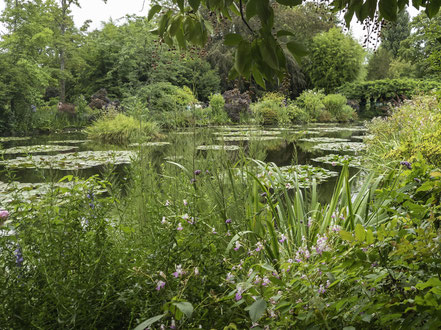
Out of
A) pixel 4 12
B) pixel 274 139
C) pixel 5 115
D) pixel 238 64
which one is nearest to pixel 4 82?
pixel 5 115

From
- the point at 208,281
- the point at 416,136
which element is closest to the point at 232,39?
the point at 208,281

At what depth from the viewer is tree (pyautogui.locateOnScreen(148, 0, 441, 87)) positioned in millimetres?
862

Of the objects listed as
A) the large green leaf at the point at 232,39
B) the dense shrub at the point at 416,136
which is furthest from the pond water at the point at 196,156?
the large green leaf at the point at 232,39

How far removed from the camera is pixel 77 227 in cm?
127

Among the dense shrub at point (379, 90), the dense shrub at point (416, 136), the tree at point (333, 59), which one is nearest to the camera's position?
the dense shrub at point (416, 136)

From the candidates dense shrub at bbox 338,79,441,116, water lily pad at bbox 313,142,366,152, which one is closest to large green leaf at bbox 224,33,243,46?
water lily pad at bbox 313,142,366,152

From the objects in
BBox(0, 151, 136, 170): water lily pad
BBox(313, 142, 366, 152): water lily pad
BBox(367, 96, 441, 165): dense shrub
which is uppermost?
BBox(367, 96, 441, 165): dense shrub

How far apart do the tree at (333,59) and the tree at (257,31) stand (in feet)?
75.8

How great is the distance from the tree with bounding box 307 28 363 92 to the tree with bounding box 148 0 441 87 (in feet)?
75.8

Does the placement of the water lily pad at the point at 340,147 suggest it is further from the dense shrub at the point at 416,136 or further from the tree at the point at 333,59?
the tree at the point at 333,59

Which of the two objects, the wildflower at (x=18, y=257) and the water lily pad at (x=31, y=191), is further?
the water lily pad at (x=31, y=191)

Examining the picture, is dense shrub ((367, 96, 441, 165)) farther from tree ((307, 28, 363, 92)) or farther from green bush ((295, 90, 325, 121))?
tree ((307, 28, 363, 92))

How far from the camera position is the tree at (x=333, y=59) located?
23172mm

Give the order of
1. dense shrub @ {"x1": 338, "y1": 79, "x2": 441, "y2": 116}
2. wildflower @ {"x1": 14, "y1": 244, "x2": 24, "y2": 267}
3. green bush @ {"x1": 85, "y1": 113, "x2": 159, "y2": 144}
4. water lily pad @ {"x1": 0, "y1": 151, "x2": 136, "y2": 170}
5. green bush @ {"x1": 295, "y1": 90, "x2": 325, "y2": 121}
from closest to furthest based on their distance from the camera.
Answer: wildflower @ {"x1": 14, "y1": 244, "x2": 24, "y2": 267}, water lily pad @ {"x1": 0, "y1": 151, "x2": 136, "y2": 170}, green bush @ {"x1": 85, "y1": 113, "x2": 159, "y2": 144}, green bush @ {"x1": 295, "y1": 90, "x2": 325, "y2": 121}, dense shrub @ {"x1": 338, "y1": 79, "x2": 441, "y2": 116}
